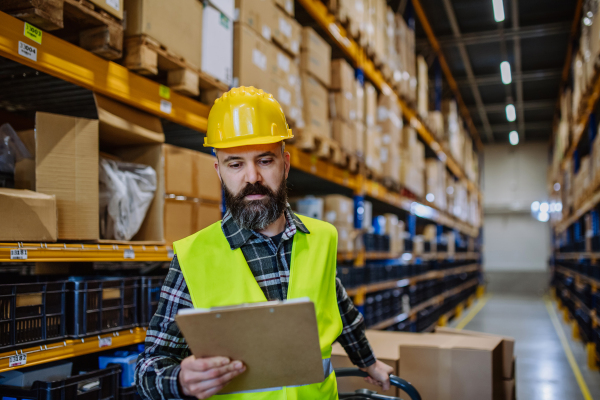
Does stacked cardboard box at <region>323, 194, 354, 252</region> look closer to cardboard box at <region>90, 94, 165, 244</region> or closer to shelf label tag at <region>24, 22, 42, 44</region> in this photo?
cardboard box at <region>90, 94, 165, 244</region>

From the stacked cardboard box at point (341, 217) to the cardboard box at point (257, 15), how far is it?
1.92 meters

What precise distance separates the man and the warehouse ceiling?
7186mm

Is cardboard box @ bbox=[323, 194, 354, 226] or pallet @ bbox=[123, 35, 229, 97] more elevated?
pallet @ bbox=[123, 35, 229, 97]

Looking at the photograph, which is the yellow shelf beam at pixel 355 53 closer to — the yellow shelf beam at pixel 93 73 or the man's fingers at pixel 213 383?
the yellow shelf beam at pixel 93 73

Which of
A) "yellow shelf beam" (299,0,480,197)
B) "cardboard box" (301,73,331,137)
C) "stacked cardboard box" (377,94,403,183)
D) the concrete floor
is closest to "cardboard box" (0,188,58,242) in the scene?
"cardboard box" (301,73,331,137)

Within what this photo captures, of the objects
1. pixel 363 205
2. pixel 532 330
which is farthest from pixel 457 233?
pixel 363 205

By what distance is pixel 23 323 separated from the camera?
6.45ft

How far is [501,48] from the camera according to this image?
11688 millimetres

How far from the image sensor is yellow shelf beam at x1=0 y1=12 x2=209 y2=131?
1.88 metres

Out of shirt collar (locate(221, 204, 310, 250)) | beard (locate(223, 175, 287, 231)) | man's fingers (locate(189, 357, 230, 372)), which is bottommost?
man's fingers (locate(189, 357, 230, 372))

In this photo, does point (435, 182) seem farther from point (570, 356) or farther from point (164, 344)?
point (164, 344)

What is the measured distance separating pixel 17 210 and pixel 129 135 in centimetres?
84

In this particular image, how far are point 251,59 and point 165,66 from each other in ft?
2.57

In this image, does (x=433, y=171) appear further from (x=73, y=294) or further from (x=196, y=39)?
(x=73, y=294)
